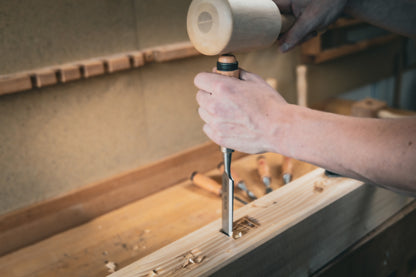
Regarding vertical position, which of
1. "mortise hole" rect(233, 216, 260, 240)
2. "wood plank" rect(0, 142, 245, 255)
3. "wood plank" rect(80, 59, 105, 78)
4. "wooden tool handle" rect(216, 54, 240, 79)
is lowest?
"wood plank" rect(0, 142, 245, 255)

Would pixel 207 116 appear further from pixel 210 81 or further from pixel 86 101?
pixel 86 101

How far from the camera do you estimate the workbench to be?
99 centimetres

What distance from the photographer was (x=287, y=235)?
2.76 feet

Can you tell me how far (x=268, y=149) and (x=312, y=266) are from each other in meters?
0.39

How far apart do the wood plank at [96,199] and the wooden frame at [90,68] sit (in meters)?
0.36

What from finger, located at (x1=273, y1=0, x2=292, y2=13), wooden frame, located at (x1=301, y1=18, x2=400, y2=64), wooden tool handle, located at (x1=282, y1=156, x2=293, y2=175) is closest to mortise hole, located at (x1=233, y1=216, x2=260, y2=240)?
wooden tool handle, located at (x1=282, y1=156, x2=293, y2=175)

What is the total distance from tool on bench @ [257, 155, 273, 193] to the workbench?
4 cm

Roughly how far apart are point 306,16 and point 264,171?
1.82 feet

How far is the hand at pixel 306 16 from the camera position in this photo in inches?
38.2

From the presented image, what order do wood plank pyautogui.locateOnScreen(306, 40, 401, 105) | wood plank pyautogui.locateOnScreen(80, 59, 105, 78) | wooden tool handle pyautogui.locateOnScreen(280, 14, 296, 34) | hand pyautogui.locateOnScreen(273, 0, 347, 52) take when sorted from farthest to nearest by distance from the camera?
wood plank pyautogui.locateOnScreen(306, 40, 401, 105) < wood plank pyautogui.locateOnScreen(80, 59, 105, 78) < hand pyautogui.locateOnScreen(273, 0, 347, 52) < wooden tool handle pyautogui.locateOnScreen(280, 14, 296, 34)

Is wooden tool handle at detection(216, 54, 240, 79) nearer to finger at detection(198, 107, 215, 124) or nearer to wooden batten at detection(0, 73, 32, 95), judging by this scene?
finger at detection(198, 107, 215, 124)

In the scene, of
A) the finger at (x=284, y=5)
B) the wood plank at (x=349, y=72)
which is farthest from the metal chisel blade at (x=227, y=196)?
the wood plank at (x=349, y=72)

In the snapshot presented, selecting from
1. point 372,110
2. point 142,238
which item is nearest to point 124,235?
point 142,238

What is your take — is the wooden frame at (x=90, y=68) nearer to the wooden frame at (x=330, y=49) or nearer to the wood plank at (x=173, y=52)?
the wood plank at (x=173, y=52)
